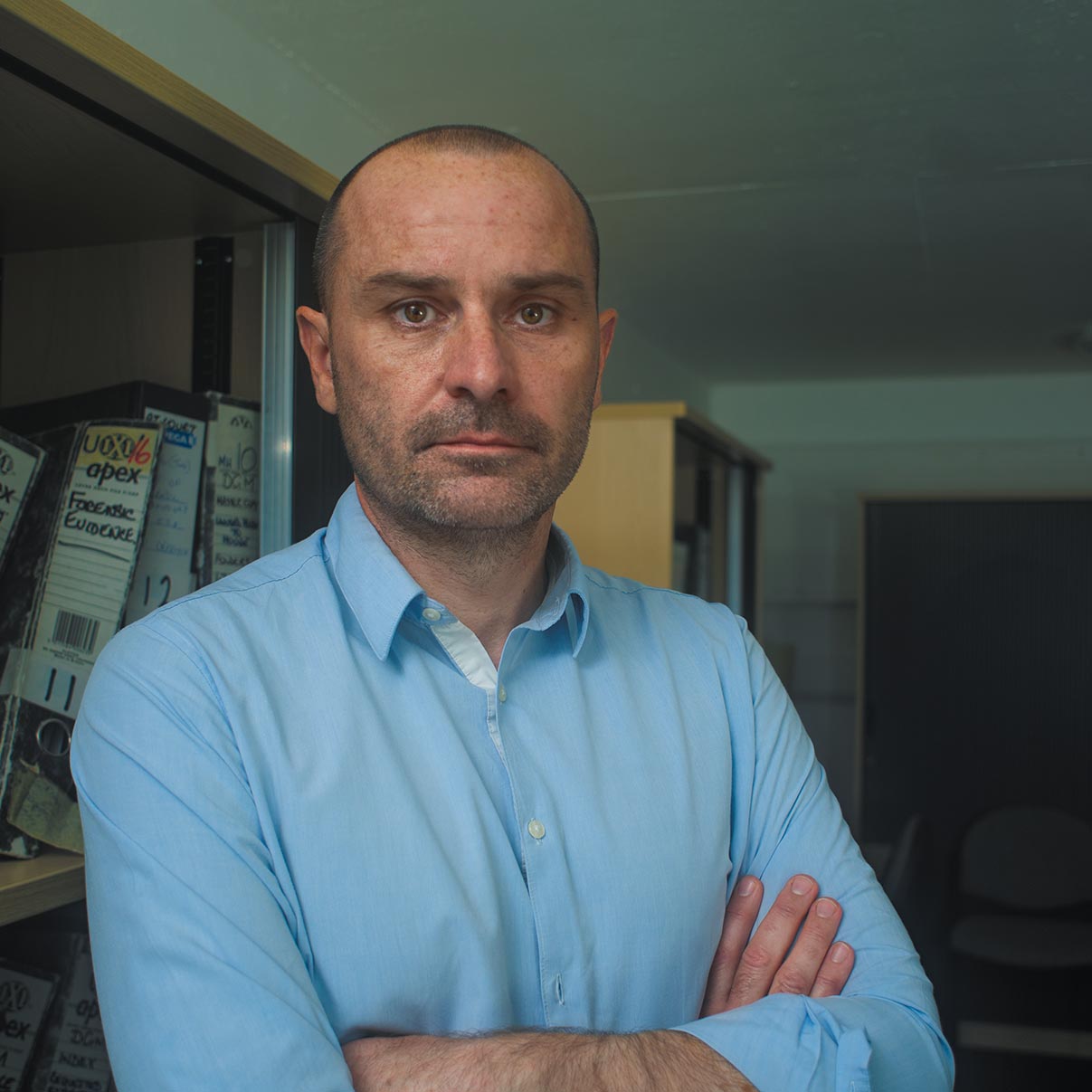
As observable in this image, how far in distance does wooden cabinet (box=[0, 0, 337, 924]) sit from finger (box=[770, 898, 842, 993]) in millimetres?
614

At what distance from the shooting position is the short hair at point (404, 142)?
101 cm

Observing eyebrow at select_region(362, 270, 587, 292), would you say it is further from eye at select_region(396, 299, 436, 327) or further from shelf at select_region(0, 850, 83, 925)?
shelf at select_region(0, 850, 83, 925)

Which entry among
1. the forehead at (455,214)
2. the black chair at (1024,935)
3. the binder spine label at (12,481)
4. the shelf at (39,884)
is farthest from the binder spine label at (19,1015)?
the black chair at (1024,935)

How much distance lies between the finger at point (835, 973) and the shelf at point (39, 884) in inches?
25.3

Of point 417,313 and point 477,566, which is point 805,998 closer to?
point 477,566

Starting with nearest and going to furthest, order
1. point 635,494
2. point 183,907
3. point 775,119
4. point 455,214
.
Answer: point 183,907 → point 455,214 → point 775,119 → point 635,494

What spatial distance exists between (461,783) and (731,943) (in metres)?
0.33

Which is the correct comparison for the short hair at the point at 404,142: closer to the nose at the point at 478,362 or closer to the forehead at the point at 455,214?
the forehead at the point at 455,214

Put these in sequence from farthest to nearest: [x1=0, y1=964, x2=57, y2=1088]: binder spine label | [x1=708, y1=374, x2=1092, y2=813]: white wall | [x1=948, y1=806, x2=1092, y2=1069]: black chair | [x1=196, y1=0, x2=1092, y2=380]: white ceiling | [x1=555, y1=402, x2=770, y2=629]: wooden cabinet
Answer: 1. [x1=708, y1=374, x2=1092, y2=813]: white wall
2. [x1=948, y1=806, x2=1092, y2=1069]: black chair
3. [x1=555, y1=402, x2=770, y2=629]: wooden cabinet
4. [x1=196, y1=0, x2=1092, y2=380]: white ceiling
5. [x1=0, y1=964, x2=57, y2=1088]: binder spine label

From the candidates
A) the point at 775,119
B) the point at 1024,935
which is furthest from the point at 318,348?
the point at 1024,935

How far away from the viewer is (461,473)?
3.13ft

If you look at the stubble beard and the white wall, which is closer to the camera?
the stubble beard

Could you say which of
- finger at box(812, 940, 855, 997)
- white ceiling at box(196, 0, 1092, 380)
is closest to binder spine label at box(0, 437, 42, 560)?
finger at box(812, 940, 855, 997)

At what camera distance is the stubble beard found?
0.95m
